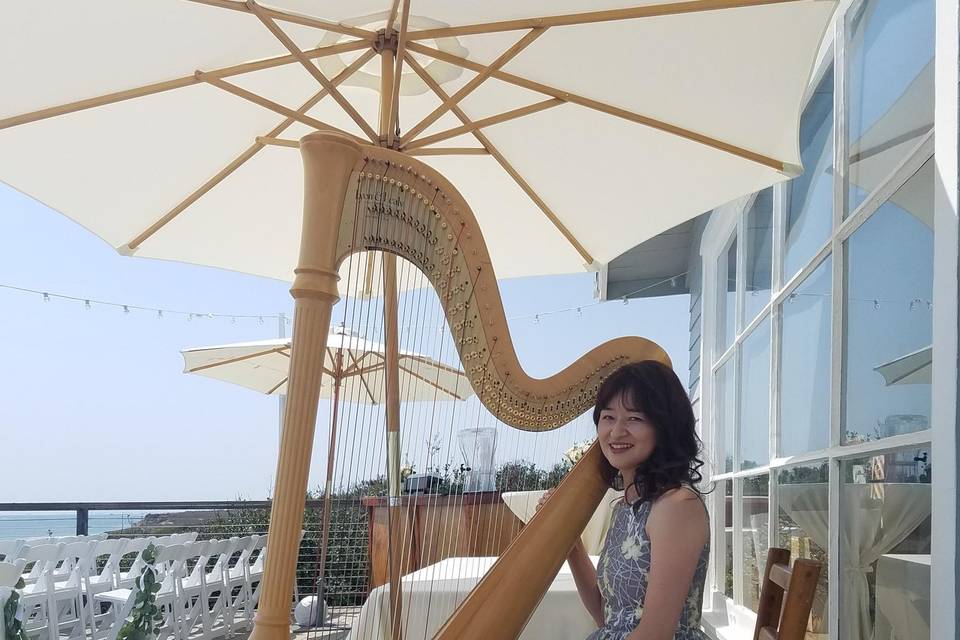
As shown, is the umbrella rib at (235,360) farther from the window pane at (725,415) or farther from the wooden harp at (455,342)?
the wooden harp at (455,342)

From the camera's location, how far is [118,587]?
6023 mm

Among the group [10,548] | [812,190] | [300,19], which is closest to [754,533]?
[812,190]

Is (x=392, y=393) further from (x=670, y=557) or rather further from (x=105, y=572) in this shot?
(x=105, y=572)

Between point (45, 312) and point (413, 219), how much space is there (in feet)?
78.8

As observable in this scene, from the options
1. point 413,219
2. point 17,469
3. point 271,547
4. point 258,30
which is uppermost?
point 258,30

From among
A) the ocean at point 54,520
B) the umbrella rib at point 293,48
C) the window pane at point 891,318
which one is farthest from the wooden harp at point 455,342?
the ocean at point 54,520

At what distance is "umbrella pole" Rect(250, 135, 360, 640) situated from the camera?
1.15 m

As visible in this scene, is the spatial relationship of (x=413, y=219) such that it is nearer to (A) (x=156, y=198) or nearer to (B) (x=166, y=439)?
(A) (x=156, y=198)

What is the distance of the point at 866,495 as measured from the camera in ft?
6.90

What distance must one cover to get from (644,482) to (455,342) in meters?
0.58

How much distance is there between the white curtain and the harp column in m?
1.05

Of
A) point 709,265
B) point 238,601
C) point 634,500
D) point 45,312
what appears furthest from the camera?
point 45,312

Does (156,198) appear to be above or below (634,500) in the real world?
above

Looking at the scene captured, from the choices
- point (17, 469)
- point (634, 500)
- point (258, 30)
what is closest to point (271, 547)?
point (634, 500)
